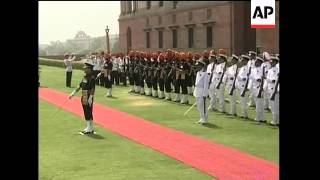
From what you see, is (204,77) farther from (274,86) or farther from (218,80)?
(218,80)

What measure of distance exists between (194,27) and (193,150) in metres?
33.3

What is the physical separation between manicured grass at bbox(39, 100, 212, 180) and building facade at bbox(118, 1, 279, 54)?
1745cm

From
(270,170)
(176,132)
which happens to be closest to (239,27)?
(176,132)

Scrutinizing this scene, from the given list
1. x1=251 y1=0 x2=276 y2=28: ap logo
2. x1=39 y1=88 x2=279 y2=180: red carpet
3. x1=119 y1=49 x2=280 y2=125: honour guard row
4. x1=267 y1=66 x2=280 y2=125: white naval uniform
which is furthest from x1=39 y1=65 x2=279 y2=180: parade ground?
x1=251 y1=0 x2=276 y2=28: ap logo

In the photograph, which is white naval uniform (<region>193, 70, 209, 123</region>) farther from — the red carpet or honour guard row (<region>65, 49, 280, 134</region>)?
the red carpet

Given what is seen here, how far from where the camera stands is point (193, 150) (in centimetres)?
1027

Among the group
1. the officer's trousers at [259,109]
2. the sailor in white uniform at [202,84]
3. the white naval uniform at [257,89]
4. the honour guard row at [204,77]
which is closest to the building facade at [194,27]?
the honour guard row at [204,77]

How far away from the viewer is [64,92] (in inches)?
990

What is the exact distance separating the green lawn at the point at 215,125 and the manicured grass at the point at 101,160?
169 cm

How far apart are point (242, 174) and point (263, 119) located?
650 cm

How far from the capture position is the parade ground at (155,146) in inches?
334

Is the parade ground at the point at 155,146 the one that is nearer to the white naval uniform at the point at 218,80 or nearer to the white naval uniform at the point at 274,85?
the white naval uniform at the point at 274,85
